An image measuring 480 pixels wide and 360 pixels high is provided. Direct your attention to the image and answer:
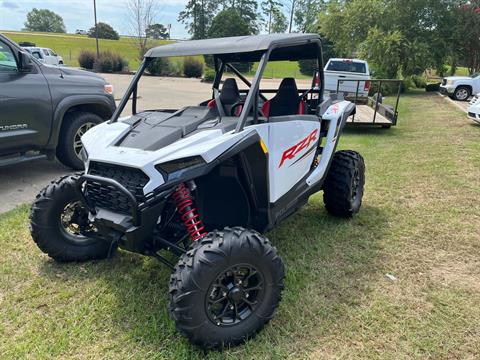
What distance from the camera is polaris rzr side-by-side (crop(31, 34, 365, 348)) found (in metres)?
2.33

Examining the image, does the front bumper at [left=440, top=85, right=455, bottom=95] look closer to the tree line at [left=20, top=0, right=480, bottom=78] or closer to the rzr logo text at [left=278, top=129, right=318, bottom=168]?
the tree line at [left=20, top=0, right=480, bottom=78]

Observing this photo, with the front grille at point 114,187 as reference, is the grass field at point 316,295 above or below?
below

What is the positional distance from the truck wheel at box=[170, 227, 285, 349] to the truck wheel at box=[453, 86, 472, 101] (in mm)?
17030

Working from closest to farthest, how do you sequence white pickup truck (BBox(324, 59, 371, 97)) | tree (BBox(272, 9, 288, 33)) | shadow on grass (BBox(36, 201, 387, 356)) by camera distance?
shadow on grass (BBox(36, 201, 387, 356)), white pickup truck (BBox(324, 59, 371, 97)), tree (BBox(272, 9, 288, 33))

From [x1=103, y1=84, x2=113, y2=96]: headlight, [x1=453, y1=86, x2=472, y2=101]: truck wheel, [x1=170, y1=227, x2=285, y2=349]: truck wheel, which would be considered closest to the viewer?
[x1=170, y1=227, x2=285, y2=349]: truck wheel

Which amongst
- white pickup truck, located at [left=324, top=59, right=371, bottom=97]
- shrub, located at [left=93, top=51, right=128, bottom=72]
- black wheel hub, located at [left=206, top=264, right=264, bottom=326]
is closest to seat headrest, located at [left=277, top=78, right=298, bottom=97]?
black wheel hub, located at [left=206, top=264, right=264, bottom=326]

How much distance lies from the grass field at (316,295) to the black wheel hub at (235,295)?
0.64ft

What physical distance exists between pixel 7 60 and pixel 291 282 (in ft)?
13.9

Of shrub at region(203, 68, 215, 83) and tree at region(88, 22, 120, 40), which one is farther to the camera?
tree at region(88, 22, 120, 40)

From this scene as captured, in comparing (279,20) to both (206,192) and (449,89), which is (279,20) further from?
(206,192)

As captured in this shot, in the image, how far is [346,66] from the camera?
552 inches

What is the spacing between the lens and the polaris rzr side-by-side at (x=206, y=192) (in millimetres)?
2328

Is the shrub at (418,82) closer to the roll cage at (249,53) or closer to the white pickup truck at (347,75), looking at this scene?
the white pickup truck at (347,75)

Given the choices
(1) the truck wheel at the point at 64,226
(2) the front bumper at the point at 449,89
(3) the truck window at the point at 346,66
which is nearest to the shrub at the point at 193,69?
(3) the truck window at the point at 346,66
